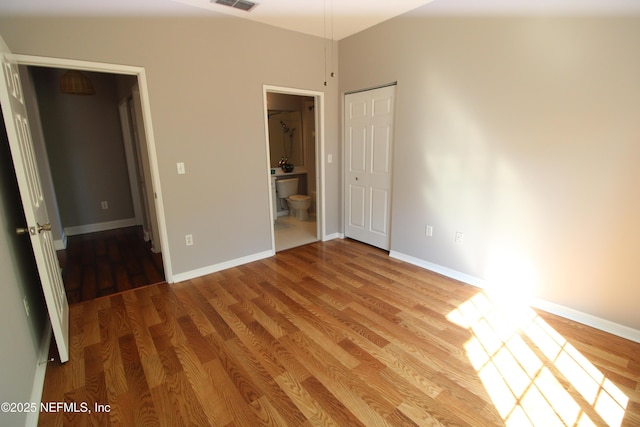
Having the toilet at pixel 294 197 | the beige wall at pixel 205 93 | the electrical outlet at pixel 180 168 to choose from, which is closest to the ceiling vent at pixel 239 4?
the beige wall at pixel 205 93

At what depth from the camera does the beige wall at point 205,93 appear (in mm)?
2438

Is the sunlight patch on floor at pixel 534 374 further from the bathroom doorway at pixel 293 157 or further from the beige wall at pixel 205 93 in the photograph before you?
the bathroom doorway at pixel 293 157

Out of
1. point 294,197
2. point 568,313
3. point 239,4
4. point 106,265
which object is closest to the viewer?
point 568,313

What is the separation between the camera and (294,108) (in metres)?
6.03

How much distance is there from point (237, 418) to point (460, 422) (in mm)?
1135

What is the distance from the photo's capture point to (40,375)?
179cm

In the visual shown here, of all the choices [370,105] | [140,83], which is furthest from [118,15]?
[370,105]

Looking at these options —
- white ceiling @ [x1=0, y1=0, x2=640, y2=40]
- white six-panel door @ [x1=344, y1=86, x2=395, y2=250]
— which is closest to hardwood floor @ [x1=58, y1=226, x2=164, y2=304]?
white ceiling @ [x1=0, y1=0, x2=640, y2=40]

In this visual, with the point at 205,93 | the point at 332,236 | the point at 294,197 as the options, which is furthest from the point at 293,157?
the point at 205,93

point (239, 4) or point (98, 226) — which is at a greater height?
point (239, 4)

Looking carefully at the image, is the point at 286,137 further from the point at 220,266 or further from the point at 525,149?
the point at 525,149

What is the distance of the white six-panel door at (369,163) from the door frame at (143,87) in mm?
2351

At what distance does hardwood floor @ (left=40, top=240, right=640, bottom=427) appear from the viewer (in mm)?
1580

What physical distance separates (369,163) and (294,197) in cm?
199
